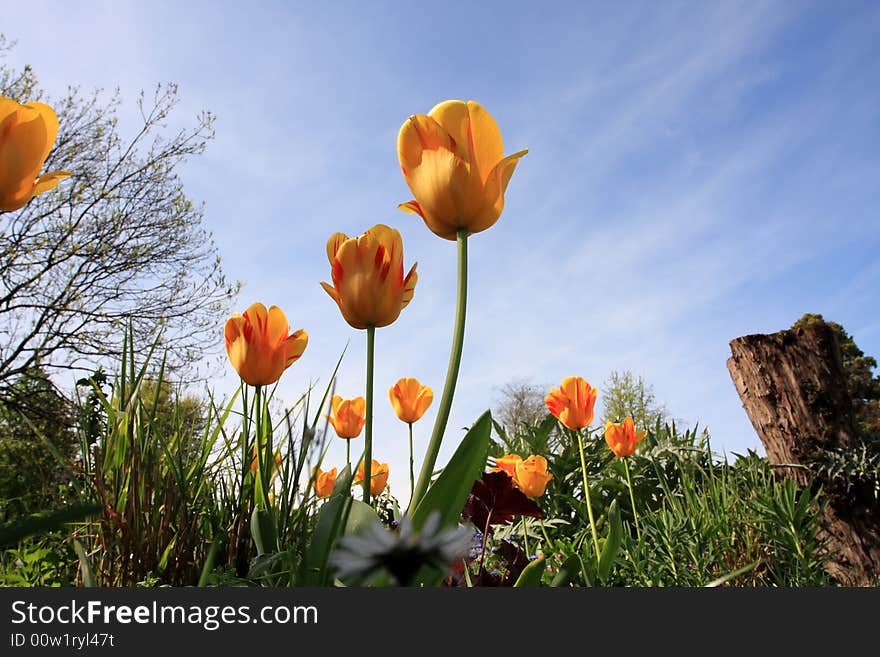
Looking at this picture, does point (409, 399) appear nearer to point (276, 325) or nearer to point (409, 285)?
point (276, 325)

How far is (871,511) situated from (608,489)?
1.45 m

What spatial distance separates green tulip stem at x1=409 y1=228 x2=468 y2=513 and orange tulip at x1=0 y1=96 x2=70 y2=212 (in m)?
0.51

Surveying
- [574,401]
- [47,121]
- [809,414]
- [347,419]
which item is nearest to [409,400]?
[347,419]

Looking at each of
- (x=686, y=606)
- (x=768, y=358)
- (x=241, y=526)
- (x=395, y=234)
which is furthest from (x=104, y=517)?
(x=768, y=358)

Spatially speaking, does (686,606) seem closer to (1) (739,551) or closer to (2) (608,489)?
(1) (739,551)

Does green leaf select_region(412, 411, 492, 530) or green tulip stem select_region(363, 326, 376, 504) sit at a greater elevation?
green tulip stem select_region(363, 326, 376, 504)

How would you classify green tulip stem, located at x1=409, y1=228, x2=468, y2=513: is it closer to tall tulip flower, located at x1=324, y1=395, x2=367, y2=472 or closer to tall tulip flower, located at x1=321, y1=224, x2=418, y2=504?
tall tulip flower, located at x1=321, y1=224, x2=418, y2=504

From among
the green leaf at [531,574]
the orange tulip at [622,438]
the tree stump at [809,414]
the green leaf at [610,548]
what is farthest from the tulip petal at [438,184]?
the tree stump at [809,414]

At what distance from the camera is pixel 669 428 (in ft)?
14.3

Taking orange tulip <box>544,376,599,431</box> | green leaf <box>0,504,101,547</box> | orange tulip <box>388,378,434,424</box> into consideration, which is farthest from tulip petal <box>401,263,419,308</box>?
orange tulip <box>544,376,599,431</box>

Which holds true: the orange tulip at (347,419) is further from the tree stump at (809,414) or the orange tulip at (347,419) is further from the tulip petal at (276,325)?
the tree stump at (809,414)

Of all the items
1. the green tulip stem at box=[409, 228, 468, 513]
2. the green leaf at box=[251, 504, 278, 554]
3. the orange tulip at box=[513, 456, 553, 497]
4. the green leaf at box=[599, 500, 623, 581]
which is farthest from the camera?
the orange tulip at box=[513, 456, 553, 497]

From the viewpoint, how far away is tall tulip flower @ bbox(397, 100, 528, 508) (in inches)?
29.3

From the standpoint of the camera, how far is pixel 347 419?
1955mm
